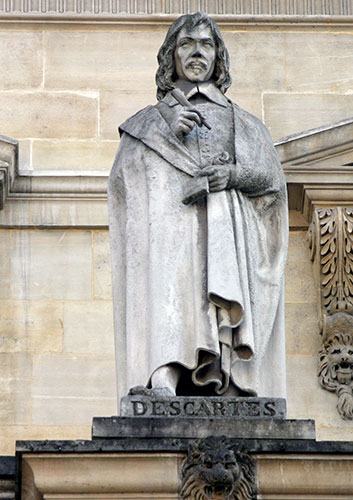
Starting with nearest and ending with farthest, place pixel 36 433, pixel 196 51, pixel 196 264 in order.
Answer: pixel 196 264 → pixel 196 51 → pixel 36 433

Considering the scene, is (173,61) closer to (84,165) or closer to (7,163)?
(7,163)

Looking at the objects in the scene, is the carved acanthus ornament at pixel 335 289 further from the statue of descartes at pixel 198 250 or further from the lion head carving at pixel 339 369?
the statue of descartes at pixel 198 250

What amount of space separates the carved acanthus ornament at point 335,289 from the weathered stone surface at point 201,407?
340 centimetres

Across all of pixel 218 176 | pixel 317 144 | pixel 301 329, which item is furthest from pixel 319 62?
pixel 218 176

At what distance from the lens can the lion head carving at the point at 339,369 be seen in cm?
1820

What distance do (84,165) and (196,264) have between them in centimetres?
378

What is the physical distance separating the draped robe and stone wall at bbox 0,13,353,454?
104 inches

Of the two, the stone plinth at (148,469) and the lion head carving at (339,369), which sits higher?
the lion head carving at (339,369)

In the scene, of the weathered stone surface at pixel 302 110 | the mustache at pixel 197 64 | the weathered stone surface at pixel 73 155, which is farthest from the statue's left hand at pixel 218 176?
the weathered stone surface at pixel 302 110

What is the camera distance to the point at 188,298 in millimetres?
15211

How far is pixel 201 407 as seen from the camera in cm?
1484

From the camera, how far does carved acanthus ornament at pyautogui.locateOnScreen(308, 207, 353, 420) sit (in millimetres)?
18328

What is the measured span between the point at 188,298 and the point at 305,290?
11.6ft

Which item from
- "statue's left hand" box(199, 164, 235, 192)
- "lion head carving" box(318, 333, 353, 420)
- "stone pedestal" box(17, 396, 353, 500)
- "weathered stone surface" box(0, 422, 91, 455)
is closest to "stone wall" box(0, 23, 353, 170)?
"lion head carving" box(318, 333, 353, 420)
